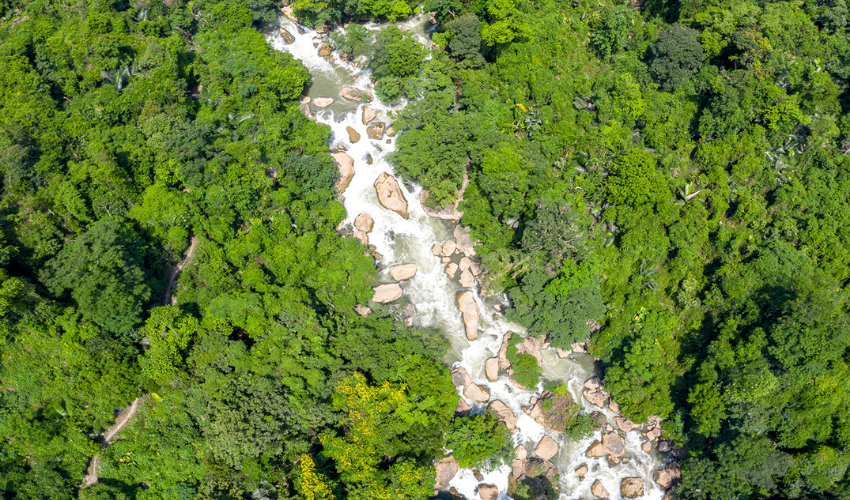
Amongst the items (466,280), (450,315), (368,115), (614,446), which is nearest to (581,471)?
(614,446)

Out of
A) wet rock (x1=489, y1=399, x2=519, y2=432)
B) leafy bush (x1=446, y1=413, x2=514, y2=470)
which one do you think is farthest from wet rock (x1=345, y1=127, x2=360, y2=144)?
wet rock (x1=489, y1=399, x2=519, y2=432)

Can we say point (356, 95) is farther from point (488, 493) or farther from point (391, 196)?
point (488, 493)

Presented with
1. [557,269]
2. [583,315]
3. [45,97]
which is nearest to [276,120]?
[45,97]

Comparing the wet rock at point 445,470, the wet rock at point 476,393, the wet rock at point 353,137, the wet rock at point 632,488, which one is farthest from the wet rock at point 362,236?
the wet rock at point 632,488

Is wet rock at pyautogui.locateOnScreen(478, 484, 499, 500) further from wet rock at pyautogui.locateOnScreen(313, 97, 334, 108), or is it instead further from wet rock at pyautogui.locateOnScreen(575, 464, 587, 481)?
wet rock at pyautogui.locateOnScreen(313, 97, 334, 108)

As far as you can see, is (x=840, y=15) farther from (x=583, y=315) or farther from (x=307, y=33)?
(x=307, y=33)

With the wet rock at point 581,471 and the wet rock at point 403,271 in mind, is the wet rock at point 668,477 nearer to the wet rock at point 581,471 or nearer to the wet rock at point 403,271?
the wet rock at point 581,471
